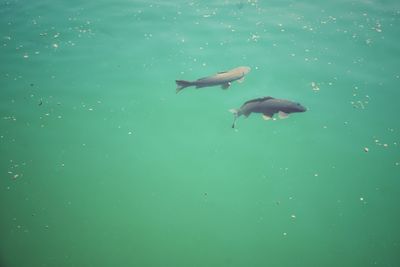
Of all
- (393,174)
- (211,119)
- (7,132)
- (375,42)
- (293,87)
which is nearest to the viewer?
(375,42)

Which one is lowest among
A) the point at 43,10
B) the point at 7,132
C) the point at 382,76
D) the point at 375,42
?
the point at 7,132

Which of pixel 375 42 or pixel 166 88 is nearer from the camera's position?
pixel 375 42

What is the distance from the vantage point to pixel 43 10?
12805 millimetres

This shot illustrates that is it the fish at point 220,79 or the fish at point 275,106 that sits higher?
the fish at point 220,79

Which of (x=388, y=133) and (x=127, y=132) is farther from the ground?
(x=388, y=133)

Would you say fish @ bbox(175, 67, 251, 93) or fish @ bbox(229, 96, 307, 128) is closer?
fish @ bbox(229, 96, 307, 128)

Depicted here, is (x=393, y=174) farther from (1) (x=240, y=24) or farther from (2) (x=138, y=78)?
(2) (x=138, y=78)

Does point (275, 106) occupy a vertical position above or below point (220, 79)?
below

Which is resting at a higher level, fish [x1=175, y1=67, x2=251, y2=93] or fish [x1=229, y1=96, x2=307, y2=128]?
fish [x1=175, y1=67, x2=251, y2=93]

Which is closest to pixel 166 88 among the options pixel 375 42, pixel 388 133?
pixel 375 42

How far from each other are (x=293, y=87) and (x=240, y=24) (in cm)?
340

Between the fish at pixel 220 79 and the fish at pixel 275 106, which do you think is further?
the fish at pixel 220 79

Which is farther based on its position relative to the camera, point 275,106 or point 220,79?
point 220,79

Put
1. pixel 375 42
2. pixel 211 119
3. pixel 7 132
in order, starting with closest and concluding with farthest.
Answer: pixel 375 42 → pixel 211 119 → pixel 7 132
